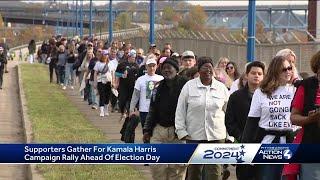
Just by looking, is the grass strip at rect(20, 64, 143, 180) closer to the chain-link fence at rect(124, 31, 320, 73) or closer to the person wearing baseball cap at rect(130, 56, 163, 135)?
the person wearing baseball cap at rect(130, 56, 163, 135)

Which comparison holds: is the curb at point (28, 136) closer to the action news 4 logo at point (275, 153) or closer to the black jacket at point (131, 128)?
the black jacket at point (131, 128)

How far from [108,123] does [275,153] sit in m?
13.6

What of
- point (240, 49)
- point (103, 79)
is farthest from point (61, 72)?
point (240, 49)

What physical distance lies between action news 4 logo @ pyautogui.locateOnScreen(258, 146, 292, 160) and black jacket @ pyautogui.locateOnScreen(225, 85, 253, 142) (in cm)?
134

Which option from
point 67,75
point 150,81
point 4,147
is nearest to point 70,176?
→ point 150,81

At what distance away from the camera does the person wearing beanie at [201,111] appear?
394 inches

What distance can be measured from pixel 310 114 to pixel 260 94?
1770 millimetres

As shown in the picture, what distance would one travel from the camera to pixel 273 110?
8.74 m

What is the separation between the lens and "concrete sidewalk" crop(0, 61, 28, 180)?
14.2m

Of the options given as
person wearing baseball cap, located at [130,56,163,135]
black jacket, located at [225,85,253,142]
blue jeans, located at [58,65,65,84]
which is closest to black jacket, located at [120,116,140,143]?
person wearing baseball cap, located at [130,56,163,135]

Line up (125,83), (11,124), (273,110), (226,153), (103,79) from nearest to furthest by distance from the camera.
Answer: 1. (226,153)
2. (273,110)
3. (125,83)
4. (11,124)
5. (103,79)

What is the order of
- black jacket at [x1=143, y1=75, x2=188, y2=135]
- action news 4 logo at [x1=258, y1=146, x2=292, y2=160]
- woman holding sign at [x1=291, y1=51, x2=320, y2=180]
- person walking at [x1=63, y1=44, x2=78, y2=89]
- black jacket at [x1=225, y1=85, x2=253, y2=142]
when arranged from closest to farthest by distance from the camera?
woman holding sign at [x1=291, y1=51, x2=320, y2=180] < action news 4 logo at [x1=258, y1=146, x2=292, y2=160] < black jacket at [x1=225, y1=85, x2=253, y2=142] < black jacket at [x1=143, y1=75, x2=188, y2=135] < person walking at [x1=63, y1=44, x2=78, y2=89]

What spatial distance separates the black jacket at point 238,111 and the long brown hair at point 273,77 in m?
0.94

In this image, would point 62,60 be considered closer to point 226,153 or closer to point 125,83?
point 125,83
